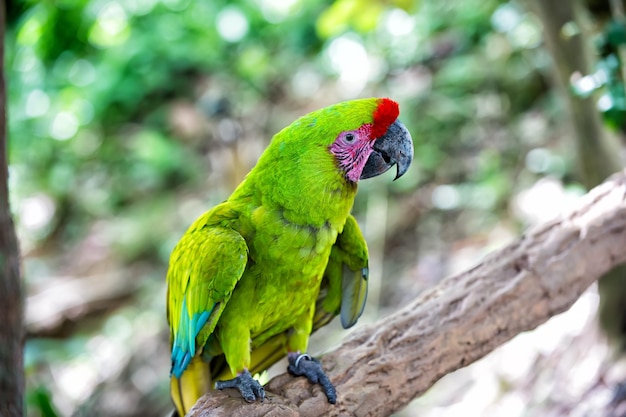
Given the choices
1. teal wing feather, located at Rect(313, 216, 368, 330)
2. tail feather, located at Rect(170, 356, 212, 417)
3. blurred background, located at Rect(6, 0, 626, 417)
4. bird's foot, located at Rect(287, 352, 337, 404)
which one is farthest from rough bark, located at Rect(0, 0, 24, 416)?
teal wing feather, located at Rect(313, 216, 368, 330)

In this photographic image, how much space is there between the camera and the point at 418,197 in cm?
382

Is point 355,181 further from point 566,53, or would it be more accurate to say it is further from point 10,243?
point 566,53

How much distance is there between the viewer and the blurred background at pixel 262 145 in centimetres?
245

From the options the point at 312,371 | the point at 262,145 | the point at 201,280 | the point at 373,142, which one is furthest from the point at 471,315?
the point at 262,145

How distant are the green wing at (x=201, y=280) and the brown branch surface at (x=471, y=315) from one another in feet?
0.60

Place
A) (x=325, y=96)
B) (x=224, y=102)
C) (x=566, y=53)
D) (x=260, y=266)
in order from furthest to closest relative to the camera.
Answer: (x=325, y=96)
(x=224, y=102)
(x=566, y=53)
(x=260, y=266)

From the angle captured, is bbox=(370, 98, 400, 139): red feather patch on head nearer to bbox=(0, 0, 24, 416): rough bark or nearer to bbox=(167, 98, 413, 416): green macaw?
bbox=(167, 98, 413, 416): green macaw

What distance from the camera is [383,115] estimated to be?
1.41 metres

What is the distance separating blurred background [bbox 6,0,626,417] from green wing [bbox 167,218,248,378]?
62cm

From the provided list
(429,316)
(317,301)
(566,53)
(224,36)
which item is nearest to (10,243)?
(317,301)

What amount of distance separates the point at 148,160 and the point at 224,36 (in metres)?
1.35

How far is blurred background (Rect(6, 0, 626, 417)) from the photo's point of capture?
8.03ft

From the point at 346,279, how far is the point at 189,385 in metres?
0.58

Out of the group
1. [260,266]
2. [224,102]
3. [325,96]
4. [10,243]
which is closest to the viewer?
[260,266]
